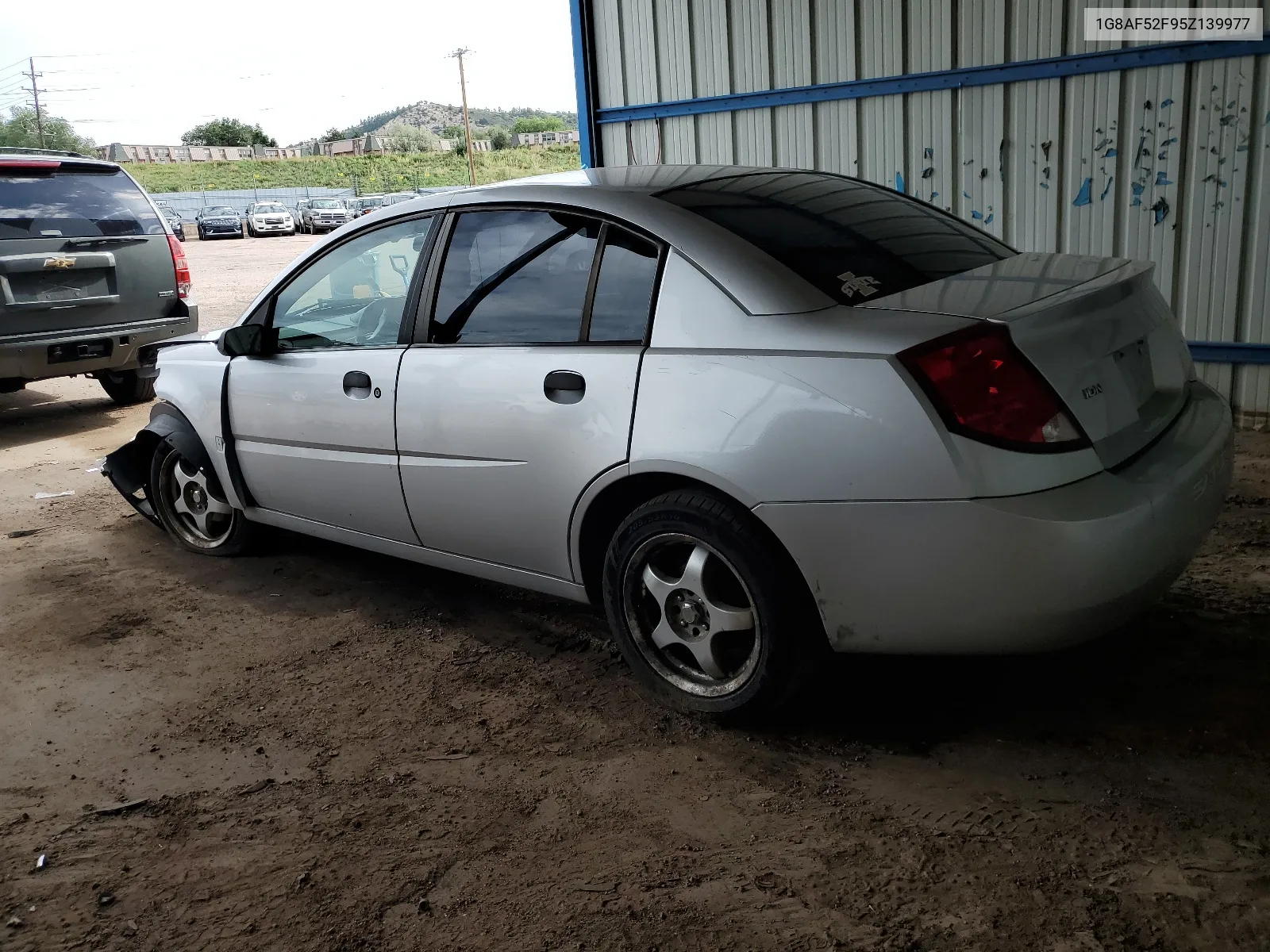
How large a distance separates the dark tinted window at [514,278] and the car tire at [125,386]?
21.3 ft

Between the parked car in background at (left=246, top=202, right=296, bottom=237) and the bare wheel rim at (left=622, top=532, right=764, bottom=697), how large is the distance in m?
38.9

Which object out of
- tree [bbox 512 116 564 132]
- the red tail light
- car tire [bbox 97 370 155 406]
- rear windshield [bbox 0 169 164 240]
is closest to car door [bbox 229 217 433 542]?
rear windshield [bbox 0 169 164 240]

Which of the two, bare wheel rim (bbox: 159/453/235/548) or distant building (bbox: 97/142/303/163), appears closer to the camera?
bare wheel rim (bbox: 159/453/235/548)

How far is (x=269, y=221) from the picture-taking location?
38594mm

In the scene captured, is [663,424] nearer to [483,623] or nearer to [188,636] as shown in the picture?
[483,623]

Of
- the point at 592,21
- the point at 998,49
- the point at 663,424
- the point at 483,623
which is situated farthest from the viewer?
the point at 592,21

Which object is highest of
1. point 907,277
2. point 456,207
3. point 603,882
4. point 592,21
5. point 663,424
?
point 592,21

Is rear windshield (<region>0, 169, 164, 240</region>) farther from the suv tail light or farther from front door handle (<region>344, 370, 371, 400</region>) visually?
the suv tail light

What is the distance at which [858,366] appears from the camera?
258 centimetres

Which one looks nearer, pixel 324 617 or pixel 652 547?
pixel 652 547

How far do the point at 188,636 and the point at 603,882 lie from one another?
2.41 m

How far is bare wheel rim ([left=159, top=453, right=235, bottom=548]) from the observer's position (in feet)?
16.3

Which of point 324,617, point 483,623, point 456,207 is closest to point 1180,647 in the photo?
point 483,623

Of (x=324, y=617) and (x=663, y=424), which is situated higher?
(x=663, y=424)
